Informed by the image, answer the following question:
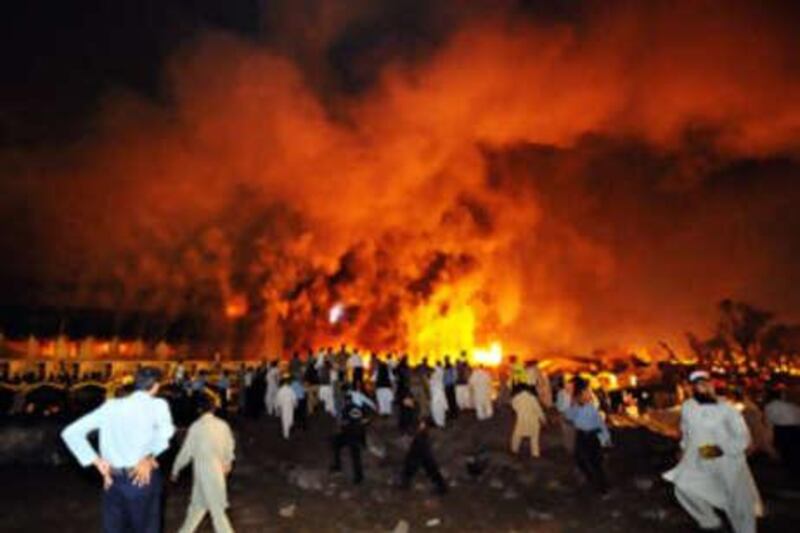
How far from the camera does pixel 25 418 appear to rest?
1499 cm

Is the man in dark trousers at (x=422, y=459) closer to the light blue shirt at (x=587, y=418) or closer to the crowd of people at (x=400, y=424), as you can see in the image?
the crowd of people at (x=400, y=424)

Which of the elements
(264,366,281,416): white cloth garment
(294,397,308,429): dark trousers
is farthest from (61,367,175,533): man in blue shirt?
(264,366,281,416): white cloth garment

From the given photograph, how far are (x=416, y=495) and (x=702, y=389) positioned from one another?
19.2ft

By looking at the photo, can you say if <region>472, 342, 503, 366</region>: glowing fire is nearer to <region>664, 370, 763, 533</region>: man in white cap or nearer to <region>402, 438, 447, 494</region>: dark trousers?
<region>402, 438, 447, 494</region>: dark trousers

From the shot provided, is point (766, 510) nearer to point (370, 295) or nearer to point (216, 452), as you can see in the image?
point (216, 452)

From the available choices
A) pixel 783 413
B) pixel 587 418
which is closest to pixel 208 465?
pixel 587 418

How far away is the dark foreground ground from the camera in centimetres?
888

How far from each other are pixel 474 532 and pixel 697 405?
147 inches

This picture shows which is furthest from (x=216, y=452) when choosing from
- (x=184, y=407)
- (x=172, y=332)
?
(x=172, y=332)

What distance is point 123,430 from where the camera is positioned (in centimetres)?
470

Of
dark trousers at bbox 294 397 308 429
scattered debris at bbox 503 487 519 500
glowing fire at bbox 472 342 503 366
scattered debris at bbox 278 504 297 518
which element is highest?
glowing fire at bbox 472 342 503 366

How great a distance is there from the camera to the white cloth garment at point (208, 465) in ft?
24.0

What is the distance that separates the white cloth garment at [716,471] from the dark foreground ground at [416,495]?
80.2 inches

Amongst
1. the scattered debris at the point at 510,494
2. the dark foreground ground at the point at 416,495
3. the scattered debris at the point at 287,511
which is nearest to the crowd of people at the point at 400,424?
the dark foreground ground at the point at 416,495
